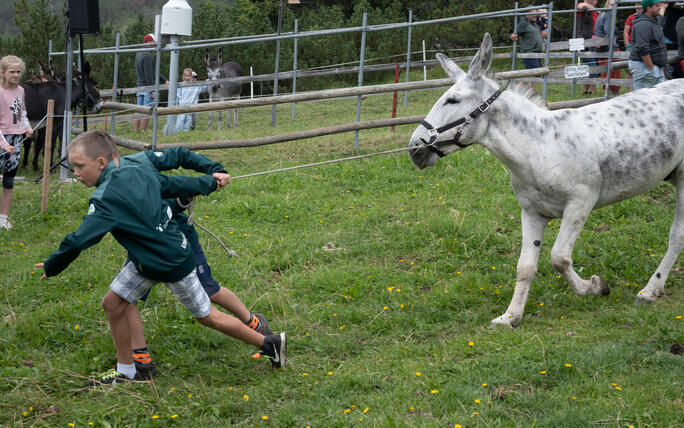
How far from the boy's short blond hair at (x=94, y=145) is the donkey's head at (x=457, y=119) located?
2.12m

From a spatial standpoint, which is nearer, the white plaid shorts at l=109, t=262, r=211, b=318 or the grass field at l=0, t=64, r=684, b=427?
the grass field at l=0, t=64, r=684, b=427

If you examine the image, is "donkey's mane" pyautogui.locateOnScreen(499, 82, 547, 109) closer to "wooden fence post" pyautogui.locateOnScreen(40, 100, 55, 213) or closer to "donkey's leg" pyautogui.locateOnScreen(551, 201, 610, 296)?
"donkey's leg" pyautogui.locateOnScreen(551, 201, 610, 296)

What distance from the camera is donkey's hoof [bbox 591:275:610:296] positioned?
558 centimetres

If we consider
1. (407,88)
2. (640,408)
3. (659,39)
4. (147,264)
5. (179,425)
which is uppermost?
(659,39)

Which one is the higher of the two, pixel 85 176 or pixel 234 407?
pixel 85 176

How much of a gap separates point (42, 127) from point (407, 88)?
21.6 ft

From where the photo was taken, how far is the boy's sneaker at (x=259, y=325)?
4922mm

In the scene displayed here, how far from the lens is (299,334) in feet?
17.4

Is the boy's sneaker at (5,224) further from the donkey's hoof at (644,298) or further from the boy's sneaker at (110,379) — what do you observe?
the donkey's hoof at (644,298)

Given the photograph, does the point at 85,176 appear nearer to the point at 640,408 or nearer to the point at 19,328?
the point at 19,328

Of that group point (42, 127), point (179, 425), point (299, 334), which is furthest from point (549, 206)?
point (42, 127)

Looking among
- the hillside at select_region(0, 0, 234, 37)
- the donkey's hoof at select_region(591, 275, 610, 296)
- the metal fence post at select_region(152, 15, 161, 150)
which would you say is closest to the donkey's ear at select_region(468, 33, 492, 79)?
the donkey's hoof at select_region(591, 275, 610, 296)

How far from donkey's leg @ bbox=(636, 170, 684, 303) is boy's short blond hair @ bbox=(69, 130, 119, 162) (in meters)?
4.18

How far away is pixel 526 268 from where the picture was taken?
17.3 ft
